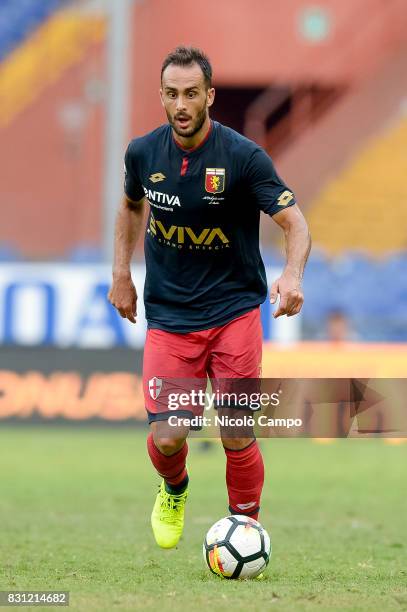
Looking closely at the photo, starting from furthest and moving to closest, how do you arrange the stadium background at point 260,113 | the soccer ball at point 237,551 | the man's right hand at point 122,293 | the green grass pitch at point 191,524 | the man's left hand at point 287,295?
the stadium background at point 260,113
the man's right hand at point 122,293
the soccer ball at point 237,551
the man's left hand at point 287,295
the green grass pitch at point 191,524

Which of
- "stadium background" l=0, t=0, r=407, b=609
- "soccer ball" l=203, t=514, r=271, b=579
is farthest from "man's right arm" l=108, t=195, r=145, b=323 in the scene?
"stadium background" l=0, t=0, r=407, b=609

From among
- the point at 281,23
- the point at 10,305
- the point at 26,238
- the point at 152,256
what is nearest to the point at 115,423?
the point at 10,305

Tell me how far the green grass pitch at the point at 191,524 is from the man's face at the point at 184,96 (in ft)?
7.32

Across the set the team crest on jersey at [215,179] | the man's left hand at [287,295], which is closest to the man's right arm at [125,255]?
the team crest on jersey at [215,179]

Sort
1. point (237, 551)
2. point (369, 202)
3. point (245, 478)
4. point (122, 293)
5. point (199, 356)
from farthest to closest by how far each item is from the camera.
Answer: point (369, 202) < point (122, 293) < point (199, 356) < point (245, 478) < point (237, 551)

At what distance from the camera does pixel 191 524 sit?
346 inches

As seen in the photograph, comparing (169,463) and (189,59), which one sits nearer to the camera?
(189,59)

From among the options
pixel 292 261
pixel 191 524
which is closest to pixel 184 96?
pixel 292 261

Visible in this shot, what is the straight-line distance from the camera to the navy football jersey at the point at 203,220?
19.9ft

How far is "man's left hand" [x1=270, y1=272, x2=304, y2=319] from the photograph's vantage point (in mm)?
5730


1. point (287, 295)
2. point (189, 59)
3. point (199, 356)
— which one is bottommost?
point (199, 356)

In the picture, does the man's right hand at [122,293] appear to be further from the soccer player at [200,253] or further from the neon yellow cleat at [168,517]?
the neon yellow cleat at [168,517]

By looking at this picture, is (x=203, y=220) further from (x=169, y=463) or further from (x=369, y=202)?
(x=369, y=202)

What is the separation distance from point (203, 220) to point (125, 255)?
682 mm
